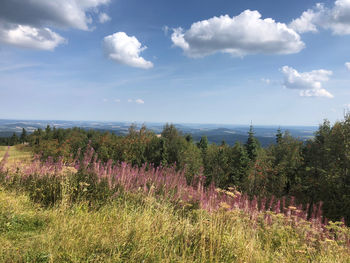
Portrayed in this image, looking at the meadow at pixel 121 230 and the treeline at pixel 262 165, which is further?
the treeline at pixel 262 165

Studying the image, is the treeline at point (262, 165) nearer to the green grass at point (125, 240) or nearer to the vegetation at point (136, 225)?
the vegetation at point (136, 225)

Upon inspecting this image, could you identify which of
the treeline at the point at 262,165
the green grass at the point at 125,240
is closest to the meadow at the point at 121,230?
the green grass at the point at 125,240

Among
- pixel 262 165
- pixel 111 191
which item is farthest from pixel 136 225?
pixel 262 165

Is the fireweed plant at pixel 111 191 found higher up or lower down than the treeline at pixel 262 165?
higher up

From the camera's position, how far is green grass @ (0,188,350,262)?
3.04 meters

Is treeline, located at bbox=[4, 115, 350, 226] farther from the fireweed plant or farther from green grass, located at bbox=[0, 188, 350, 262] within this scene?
green grass, located at bbox=[0, 188, 350, 262]

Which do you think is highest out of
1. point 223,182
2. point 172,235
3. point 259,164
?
point 172,235

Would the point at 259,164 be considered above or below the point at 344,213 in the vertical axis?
above

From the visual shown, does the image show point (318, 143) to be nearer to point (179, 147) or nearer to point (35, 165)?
point (179, 147)

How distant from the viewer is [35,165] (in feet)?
Result: 22.5

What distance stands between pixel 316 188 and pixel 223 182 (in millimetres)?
7323

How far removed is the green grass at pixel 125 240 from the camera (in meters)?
3.04

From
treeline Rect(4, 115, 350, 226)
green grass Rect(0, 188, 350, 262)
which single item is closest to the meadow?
green grass Rect(0, 188, 350, 262)

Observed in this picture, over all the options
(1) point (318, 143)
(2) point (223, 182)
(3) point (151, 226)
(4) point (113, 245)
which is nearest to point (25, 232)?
(4) point (113, 245)
